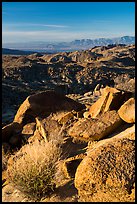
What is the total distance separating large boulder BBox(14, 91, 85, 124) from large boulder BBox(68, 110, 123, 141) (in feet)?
13.1

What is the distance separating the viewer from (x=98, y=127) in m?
7.38

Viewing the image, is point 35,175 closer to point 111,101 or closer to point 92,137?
point 92,137

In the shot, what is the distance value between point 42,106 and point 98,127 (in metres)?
4.79

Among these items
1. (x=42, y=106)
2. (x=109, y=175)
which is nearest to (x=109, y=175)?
(x=109, y=175)

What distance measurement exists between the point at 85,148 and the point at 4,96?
34.2 metres

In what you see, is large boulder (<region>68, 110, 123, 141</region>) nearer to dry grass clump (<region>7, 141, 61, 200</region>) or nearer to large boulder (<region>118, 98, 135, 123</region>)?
large boulder (<region>118, 98, 135, 123</region>)

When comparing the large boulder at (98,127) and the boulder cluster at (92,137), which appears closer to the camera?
the boulder cluster at (92,137)

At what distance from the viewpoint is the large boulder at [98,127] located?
288 inches

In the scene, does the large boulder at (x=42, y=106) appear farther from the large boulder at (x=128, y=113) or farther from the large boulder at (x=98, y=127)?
the large boulder at (x=128, y=113)

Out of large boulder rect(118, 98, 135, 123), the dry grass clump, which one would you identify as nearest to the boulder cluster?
large boulder rect(118, 98, 135, 123)

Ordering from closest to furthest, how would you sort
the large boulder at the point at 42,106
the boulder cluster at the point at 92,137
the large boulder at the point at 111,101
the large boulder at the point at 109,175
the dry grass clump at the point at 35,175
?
the large boulder at the point at 109,175, the boulder cluster at the point at 92,137, the dry grass clump at the point at 35,175, the large boulder at the point at 111,101, the large boulder at the point at 42,106

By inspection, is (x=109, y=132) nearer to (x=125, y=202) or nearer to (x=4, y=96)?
(x=125, y=202)

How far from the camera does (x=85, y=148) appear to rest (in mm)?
7410

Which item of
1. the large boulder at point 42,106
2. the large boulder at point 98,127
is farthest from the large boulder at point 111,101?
the large boulder at point 42,106
